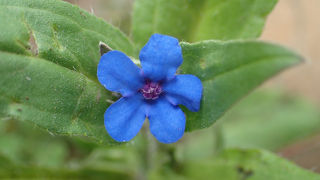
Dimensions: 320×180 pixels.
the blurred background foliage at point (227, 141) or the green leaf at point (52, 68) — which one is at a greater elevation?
the blurred background foliage at point (227, 141)

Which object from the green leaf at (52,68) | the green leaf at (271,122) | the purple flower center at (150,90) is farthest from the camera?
the green leaf at (271,122)

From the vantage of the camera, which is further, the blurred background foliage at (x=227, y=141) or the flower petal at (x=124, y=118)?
the blurred background foliage at (x=227, y=141)

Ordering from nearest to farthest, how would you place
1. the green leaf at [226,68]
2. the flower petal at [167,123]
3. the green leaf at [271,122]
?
1. the flower petal at [167,123]
2. the green leaf at [226,68]
3. the green leaf at [271,122]

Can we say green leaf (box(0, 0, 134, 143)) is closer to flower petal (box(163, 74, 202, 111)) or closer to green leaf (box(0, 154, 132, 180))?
flower petal (box(163, 74, 202, 111))

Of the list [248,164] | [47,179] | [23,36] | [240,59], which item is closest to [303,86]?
[248,164]

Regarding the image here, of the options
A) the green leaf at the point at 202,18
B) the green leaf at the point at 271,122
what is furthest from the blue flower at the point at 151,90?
the green leaf at the point at 271,122

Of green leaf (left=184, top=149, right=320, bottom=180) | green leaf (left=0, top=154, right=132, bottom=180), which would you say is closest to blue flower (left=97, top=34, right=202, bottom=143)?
green leaf (left=184, top=149, right=320, bottom=180)

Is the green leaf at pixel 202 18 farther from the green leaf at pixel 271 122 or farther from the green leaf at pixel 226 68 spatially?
the green leaf at pixel 271 122
